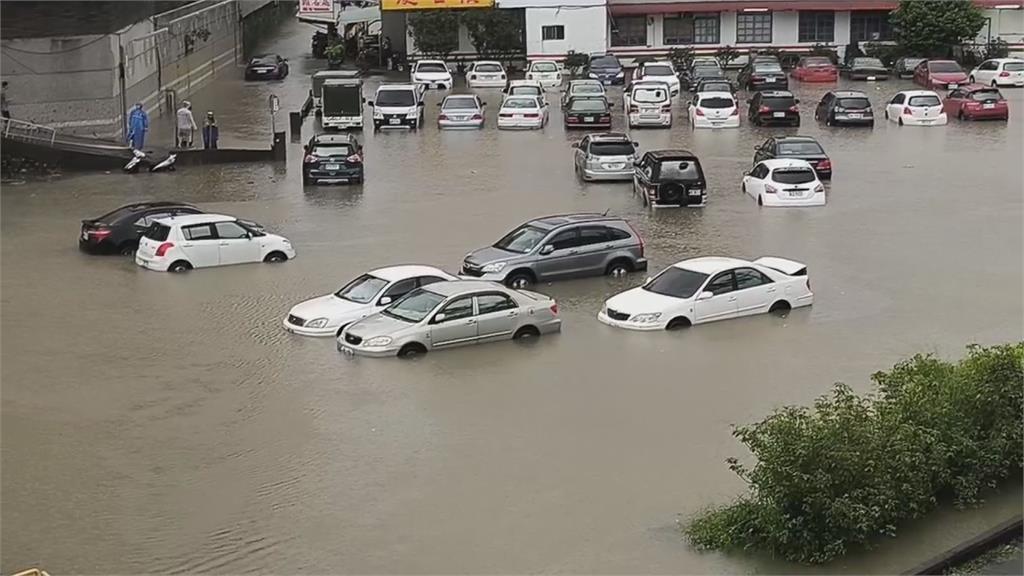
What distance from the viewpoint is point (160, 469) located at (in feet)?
59.1

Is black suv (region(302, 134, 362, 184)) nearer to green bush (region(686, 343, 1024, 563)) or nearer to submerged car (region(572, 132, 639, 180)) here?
submerged car (region(572, 132, 639, 180))

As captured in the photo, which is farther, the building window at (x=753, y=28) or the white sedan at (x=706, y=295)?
the building window at (x=753, y=28)

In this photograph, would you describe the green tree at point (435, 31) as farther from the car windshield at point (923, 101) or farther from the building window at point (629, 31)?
the car windshield at point (923, 101)

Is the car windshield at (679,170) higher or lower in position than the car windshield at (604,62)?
lower

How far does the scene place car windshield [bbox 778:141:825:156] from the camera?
38312 millimetres

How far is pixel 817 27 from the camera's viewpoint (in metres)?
71.1

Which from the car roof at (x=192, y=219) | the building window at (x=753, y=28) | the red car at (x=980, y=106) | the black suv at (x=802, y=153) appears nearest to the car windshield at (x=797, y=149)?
the black suv at (x=802, y=153)

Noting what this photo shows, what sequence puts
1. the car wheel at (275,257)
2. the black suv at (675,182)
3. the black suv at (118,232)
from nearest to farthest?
the car wheel at (275,257) < the black suv at (118,232) < the black suv at (675,182)

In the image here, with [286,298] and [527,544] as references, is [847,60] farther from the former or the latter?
[527,544]

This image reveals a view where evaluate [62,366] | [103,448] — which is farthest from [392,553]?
[62,366]

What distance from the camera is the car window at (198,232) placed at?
28.9m

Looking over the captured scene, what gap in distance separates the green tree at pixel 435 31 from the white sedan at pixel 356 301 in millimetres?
45102

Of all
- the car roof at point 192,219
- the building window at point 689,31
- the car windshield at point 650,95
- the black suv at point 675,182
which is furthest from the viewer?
the building window at point 689,31

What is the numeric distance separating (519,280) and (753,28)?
152 feet
